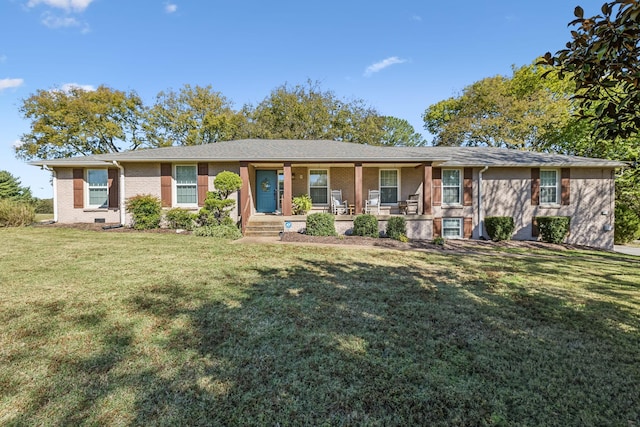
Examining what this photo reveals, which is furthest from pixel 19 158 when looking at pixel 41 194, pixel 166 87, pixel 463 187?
pixel 463 187

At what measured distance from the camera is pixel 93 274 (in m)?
4.89

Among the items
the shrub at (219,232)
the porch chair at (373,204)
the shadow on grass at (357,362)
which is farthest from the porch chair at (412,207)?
the shadow on grass at (357,362)

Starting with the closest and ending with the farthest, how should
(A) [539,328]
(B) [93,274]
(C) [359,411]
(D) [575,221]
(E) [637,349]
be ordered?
1. (C) [359,411]
2. (E) [637,349]
3. (A) [539,328]
4. (B) [93,274]
5. (D) [575,221]

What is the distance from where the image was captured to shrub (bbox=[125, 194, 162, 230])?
10.7m

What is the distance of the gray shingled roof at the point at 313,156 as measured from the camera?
36.8 feet

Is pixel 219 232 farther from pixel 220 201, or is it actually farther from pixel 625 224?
pixel 625 224

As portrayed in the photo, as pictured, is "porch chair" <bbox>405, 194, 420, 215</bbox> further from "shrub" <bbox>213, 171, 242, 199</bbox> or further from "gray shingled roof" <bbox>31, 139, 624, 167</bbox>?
"shrub" <bbox>213, 171, 242, 199</bbox>

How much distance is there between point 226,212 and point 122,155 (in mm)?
4661

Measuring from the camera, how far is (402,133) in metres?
33.2

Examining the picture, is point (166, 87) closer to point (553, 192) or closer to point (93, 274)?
point (93, 274)

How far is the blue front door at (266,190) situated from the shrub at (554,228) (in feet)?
36.0

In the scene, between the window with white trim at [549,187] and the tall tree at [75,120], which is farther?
the tall tree at [75,120]

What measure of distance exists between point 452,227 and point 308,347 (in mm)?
11288

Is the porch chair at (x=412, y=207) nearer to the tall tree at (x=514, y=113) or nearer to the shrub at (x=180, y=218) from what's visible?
the shrub at (x=180, y=218)
